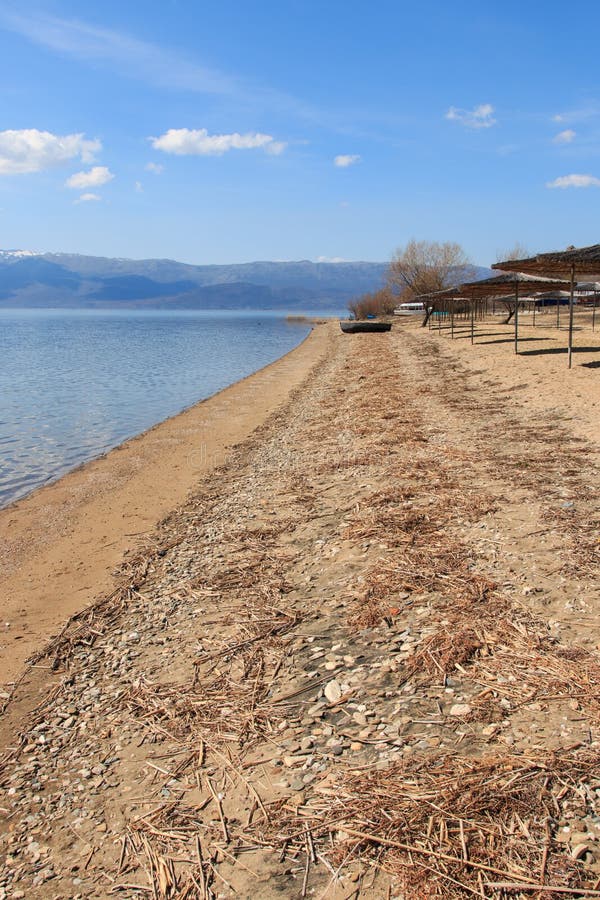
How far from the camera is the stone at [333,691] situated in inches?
152

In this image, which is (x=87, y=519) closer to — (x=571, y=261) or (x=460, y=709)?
(x=460, y=709)

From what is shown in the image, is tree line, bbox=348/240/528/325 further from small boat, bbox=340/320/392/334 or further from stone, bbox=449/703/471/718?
stone, bbox=449/703/471/718

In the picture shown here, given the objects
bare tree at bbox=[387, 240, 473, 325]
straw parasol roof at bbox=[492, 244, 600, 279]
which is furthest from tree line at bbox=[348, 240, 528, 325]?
straw parasol roof at bbox=[492, 244, 600, 279]

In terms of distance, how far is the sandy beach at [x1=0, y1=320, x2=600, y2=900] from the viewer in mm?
2793

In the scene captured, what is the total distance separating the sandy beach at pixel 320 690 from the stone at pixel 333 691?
0.04 feet

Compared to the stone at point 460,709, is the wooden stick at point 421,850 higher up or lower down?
lower down

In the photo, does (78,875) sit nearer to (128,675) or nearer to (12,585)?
(128,675)

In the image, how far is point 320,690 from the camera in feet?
13.1

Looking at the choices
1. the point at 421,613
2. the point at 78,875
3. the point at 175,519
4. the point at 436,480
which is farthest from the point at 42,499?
the point at 78,875

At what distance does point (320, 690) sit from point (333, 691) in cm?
9

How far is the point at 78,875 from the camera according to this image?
2889 mm

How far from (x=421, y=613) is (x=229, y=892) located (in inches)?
95.7

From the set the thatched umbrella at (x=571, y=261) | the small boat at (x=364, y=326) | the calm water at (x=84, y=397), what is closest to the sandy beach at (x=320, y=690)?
the calm water at (x=84, y=397)

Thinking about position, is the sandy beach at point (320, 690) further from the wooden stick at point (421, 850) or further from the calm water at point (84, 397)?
the calm water at point (84, 397)
